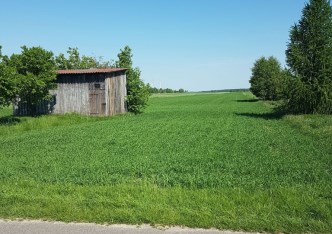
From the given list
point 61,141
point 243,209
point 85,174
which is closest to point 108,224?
point 243,209

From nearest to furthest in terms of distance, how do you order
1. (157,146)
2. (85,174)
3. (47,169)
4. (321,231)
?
(321,231)
(85,174)
(47,169)
(157,146)

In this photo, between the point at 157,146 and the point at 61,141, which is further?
the point at 61,141

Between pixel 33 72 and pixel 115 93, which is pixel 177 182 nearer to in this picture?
pixel 33 72

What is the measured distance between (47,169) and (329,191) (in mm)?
7848

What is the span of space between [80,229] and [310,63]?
27.2m

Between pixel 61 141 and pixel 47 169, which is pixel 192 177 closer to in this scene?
pixel 47 169

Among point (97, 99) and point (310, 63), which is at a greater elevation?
point (310, 63)

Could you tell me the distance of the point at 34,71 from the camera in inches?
1239

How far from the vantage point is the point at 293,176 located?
9.49 m

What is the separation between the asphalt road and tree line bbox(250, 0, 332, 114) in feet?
84.2

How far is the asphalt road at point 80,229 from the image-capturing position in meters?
5.96

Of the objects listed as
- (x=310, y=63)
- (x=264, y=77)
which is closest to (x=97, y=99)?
(x=310, y=63)

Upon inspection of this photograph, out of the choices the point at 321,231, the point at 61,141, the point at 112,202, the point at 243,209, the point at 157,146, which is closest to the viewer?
the point at 321,231

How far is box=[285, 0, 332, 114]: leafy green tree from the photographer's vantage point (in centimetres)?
2886
